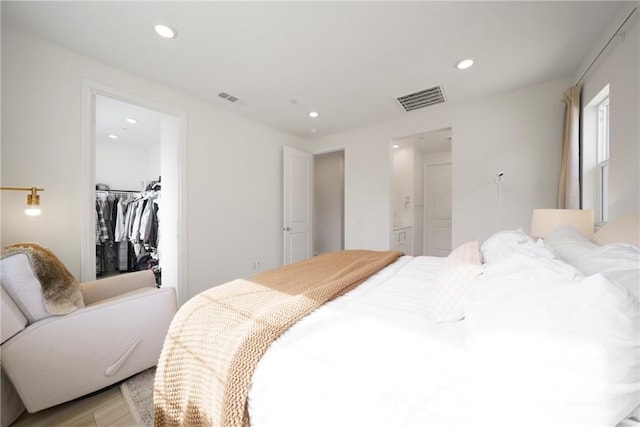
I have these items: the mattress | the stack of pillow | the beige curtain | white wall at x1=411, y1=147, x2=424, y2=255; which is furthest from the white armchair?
white wall at x1=411, y1=147, x2=424, y2=255

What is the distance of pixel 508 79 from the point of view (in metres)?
2.35

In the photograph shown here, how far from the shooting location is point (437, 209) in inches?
203

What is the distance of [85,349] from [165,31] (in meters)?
2.13

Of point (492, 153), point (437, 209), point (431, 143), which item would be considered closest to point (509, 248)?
point (492, 153)

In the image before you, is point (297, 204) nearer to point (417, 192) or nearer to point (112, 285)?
point (112, 285)

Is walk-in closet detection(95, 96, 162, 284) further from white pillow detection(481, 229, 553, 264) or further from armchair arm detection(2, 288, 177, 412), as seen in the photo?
white pillow detection(481, 229, 553, 264)

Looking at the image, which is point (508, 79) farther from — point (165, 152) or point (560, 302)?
point (165, 152)

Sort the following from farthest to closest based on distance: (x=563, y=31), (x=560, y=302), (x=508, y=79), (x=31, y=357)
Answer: (x=508, y=79) < (x=563, y=31) < (x=31, y=357) < (x=560, y=302)

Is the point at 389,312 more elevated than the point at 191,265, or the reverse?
the point at 389,312

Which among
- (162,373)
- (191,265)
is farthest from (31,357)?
(191,265)

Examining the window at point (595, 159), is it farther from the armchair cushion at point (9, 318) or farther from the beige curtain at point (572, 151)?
the armchair cushion at point (9, 318)

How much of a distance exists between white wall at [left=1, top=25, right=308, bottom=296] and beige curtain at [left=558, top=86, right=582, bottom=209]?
3.35 meters

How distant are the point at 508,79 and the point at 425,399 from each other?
300cm

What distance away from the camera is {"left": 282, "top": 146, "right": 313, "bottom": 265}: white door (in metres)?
3.75
